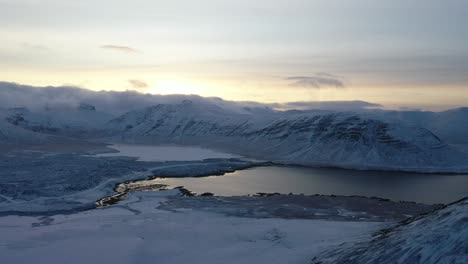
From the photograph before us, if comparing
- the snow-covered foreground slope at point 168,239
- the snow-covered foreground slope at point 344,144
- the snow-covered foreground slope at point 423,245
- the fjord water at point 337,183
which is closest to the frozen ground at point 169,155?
the snow-covered foreground slope at point 344,144

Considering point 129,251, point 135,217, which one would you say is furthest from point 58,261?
point 135,217

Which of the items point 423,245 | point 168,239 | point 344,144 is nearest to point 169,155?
point 344,144

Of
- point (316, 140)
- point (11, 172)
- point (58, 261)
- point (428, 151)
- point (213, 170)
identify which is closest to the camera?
point (58, 261)

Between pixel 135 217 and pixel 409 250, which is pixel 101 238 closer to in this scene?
pixel 135 217

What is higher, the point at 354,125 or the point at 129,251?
the point at 354,125

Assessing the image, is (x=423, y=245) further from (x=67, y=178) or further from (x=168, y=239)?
(x=67, y=178)

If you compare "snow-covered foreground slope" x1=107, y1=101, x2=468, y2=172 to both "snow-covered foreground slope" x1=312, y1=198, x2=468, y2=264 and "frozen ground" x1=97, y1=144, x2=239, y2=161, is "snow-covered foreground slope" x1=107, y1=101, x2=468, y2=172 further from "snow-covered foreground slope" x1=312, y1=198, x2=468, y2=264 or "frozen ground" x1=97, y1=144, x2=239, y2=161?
"snow-covered foreground slope" x1=312, y1=198, x2=468, y2=264
